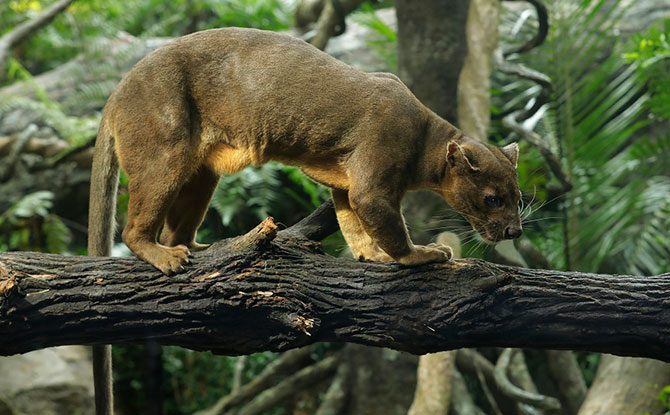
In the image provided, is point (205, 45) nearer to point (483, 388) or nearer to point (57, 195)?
point (483, 388)

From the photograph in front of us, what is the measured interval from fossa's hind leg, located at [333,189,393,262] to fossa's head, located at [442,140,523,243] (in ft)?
1.84

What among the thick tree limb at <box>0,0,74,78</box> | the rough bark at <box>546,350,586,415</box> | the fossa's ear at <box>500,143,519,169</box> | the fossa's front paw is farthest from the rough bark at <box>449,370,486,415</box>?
the thick tree limb at <box>0,0,74,78</box>

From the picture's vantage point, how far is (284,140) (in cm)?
377

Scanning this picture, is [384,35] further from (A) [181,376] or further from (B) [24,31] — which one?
(A) [181,376]

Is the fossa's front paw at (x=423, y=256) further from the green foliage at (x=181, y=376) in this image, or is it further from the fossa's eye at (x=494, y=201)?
the green foliage at (x=181, y=376)

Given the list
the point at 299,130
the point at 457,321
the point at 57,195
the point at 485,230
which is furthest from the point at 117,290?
the point at 57,195

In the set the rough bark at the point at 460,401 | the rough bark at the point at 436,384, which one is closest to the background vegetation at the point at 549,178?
the rough bark at the point at 436,384

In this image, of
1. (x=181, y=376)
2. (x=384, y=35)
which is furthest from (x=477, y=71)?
(x=181, y=376)

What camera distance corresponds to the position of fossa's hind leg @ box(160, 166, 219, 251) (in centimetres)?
411

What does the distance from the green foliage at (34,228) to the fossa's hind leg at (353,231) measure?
3806 mm

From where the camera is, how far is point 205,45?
3779 millimetres

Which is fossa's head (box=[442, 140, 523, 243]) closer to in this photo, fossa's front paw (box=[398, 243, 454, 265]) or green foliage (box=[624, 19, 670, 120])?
fossa's front paw (box=[398, 243, 454, 265])

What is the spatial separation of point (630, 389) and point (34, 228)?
18.9 feet

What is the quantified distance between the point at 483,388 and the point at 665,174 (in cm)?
300
